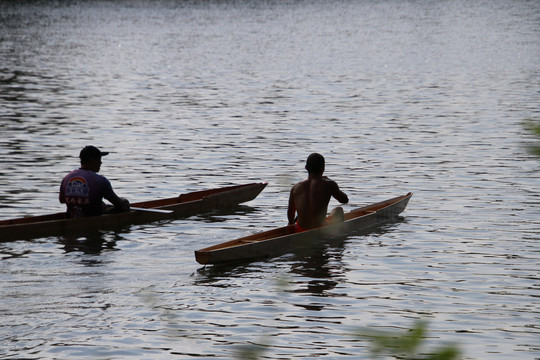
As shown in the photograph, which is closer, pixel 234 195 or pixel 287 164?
pixel 234 195

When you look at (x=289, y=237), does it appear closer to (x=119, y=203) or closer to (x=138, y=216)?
(x=119, y=203)

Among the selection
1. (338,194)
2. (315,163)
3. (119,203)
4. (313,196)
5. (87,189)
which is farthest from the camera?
(119,203)

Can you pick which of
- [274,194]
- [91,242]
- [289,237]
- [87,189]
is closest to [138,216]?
[87,189]

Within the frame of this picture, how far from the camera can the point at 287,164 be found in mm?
25422

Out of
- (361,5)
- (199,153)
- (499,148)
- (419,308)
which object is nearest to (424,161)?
(499,148)

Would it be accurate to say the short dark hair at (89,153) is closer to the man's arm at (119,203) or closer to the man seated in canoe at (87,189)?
the man seated in canoe at (87,189)

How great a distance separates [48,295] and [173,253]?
320 centimetres

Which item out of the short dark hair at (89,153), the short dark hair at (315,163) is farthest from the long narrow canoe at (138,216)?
the short dark hair at (315,163)

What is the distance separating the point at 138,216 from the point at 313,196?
3642 millimetres

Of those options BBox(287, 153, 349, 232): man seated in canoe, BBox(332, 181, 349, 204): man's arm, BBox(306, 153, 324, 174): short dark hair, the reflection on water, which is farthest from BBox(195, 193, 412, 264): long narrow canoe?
the reflection on water

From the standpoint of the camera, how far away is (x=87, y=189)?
1602 cm

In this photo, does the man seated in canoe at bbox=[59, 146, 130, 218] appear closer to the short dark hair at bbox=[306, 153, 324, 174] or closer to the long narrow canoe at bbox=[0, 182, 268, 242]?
the long narrow canoe at bbox=[0, 182, 268, 242]

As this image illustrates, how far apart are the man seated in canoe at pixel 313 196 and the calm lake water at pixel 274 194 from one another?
597mm

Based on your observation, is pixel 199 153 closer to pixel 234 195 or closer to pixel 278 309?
pixel 234 195
